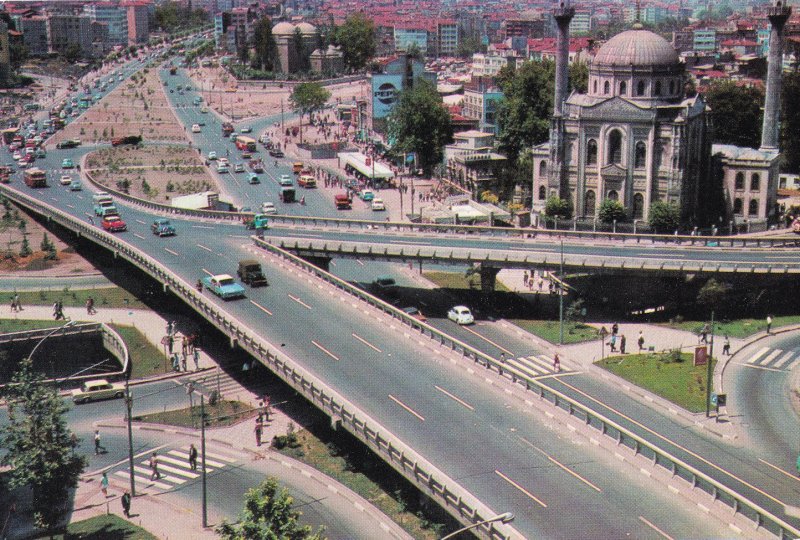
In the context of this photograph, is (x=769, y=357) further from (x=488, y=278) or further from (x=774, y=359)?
(x=488, y=278)

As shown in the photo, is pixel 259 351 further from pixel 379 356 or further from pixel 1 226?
pixel 1 226

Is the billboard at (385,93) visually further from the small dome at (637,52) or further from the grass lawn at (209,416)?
the grass lawn at (209,416)

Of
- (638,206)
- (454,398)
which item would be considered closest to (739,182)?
(638,206)

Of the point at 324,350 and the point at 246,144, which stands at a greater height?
the point at 246,144

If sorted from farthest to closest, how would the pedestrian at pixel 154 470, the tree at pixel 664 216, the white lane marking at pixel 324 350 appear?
the tree at pixel 664 216 → the white lane marking at pixel 324 350 → the pedestrian at pixel 154 470

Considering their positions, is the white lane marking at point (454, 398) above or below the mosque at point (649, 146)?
below

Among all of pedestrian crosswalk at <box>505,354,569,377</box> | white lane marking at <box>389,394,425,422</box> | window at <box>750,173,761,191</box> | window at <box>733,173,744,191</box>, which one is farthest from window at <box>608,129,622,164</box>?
white lane marking at <box>389,394,425,422</box>

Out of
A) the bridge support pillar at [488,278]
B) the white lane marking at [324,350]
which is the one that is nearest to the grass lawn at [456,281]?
the bridge support pillar at [488,278]

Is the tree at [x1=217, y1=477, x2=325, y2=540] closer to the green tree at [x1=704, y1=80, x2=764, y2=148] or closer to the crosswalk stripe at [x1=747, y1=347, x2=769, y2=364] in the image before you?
the crosswalk stripe at [x1=747, y1=347, x2=769, y2=364]
